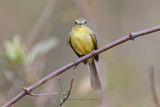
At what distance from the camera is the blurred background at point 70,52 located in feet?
16.4

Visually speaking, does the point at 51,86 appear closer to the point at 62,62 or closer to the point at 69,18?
the point at 69,18

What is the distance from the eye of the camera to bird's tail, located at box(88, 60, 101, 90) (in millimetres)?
4039

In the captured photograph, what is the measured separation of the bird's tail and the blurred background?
0.17 meters

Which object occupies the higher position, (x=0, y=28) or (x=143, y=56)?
(x=0, y=28)

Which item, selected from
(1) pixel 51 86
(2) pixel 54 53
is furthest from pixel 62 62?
(1) pixel 51 86

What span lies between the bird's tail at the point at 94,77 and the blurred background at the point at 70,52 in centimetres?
17

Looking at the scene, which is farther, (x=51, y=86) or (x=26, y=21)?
(x=26, y=21)

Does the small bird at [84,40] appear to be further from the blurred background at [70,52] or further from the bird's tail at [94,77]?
the blurred background at [70,52]

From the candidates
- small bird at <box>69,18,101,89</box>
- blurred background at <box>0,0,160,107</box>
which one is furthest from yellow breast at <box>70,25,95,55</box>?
blurred background at <box>0,0,160,107</box>

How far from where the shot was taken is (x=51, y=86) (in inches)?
182

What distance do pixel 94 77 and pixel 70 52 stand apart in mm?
3344

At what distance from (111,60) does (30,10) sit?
882 mm

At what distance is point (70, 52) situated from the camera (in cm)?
764

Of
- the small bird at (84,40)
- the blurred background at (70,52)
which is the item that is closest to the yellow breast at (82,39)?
the small bird at (84,40)
